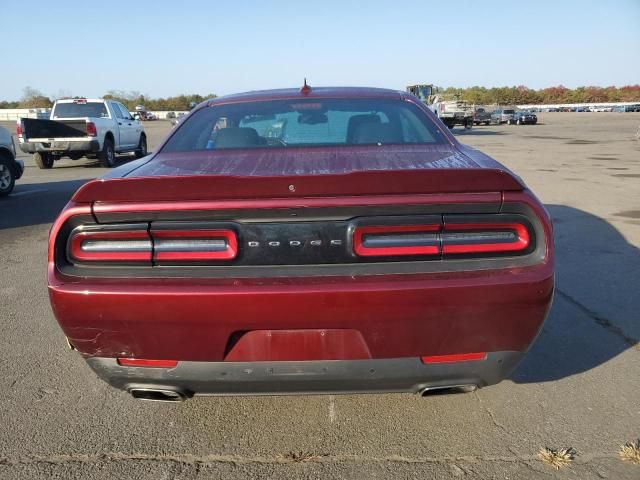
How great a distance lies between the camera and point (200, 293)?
1945 mm

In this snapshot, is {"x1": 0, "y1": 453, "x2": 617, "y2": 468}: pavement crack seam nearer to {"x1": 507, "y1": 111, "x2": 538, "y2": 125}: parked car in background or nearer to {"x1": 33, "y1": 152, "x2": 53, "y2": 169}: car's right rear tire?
{"x1": 33, "y1": 152, "x2": 53, "y2": 169}: car's right rear tire

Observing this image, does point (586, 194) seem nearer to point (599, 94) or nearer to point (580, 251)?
point (580, 251)

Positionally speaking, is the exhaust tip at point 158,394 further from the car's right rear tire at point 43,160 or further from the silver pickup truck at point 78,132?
the car's right rear tire at point 43,160

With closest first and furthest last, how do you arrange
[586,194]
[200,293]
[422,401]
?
[200,293]
[422,401]
[586,194]

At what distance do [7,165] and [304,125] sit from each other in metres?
8.64

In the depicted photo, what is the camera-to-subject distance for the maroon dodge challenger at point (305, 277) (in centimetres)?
196

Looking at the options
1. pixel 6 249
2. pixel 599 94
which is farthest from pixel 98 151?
pixel 599 94

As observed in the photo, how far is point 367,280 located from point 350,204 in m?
0.29

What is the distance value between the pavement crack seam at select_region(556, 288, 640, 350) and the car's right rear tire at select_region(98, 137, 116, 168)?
43.0 ft

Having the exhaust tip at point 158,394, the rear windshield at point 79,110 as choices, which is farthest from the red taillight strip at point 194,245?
the rear windshield at point 79,110

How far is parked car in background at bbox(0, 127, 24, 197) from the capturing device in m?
9.61

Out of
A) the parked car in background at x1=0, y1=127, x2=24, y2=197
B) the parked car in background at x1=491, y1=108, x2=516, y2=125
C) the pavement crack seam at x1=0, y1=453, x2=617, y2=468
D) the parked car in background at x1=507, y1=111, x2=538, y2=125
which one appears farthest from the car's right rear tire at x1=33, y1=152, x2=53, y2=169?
the parked car in background at x1=491, y1=108, x2=516, y2=125

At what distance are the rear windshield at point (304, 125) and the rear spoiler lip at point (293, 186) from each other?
990 millimetres

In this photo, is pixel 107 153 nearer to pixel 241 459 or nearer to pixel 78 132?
pixel 78 132
